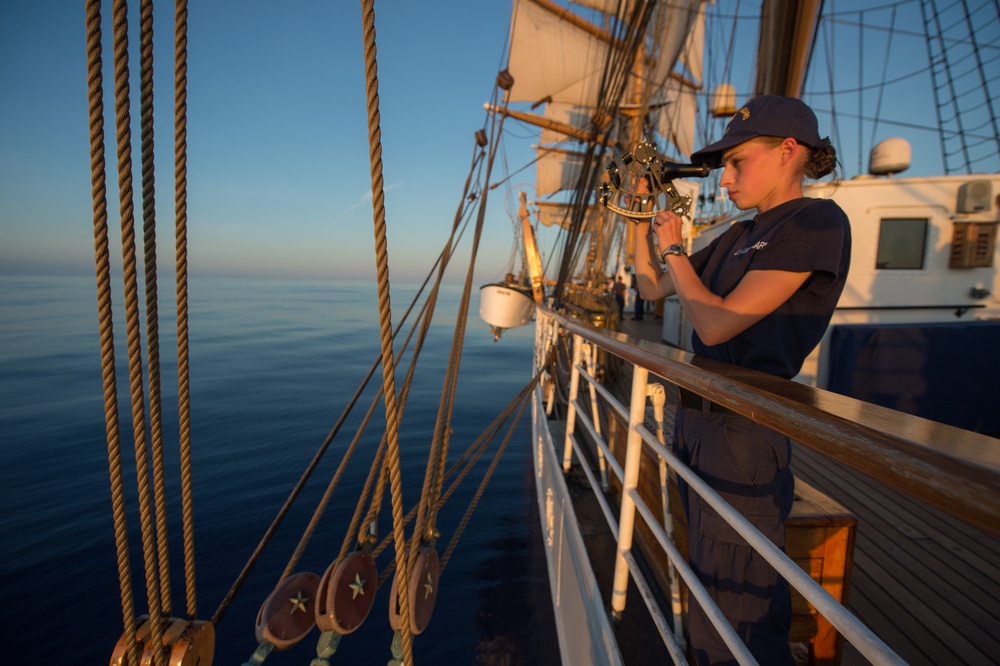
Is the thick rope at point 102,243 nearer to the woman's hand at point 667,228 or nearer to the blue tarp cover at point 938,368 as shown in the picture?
the woman's hand at point 667,228

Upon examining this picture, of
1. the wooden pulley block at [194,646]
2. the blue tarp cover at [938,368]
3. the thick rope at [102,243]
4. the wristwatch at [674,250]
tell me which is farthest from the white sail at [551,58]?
the wooden pulley block at [194,646]

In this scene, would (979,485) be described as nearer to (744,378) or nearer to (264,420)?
(744,378)

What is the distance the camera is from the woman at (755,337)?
105 cm

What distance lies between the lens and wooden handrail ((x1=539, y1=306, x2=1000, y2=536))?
0.41 m

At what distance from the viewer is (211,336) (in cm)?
2325

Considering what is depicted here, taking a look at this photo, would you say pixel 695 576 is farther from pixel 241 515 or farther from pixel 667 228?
pixel 241 515

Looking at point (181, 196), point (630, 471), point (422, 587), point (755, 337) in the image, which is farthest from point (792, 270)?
point (422, 587)

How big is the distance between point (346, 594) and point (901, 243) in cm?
603

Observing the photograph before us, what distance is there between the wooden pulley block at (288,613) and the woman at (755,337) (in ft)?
4.66

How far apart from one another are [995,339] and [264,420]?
37.8 feet

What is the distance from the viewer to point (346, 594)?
5.70ft

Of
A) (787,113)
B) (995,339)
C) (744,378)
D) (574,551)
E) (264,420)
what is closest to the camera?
(744,378)

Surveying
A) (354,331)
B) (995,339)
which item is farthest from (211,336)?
(995,339)

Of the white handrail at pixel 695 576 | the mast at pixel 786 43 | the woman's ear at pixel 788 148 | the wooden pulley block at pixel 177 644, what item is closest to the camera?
the white handrail at pixel 695 576
